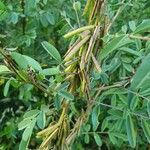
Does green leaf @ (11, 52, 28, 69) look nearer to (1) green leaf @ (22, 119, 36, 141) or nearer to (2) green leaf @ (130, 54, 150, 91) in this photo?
(1) green leaf @ (22, 119, 36, 141)

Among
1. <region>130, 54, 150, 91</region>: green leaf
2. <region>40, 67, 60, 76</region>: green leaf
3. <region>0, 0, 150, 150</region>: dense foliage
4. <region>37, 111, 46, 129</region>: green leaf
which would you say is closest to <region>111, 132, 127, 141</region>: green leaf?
<region>0, 0, 150, 150</region>: dense foliage

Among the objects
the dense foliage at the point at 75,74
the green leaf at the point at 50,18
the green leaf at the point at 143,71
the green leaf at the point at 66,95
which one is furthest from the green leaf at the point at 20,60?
the green leaf at the point at 50,18

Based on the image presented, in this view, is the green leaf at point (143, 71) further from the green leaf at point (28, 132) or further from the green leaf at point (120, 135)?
the green leaf at point (120, 135)

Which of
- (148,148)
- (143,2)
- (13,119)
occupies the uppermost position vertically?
(143,2)

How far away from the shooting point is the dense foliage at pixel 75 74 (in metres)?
0.85

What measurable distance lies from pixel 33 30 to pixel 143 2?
41 centimetres

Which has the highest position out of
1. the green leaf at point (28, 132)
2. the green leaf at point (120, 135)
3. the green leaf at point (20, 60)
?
the green leaf at point (20, 60)

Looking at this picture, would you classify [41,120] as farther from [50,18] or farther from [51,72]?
[50,18]

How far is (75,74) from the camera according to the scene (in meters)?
0.90

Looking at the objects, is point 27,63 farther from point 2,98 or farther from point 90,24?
point 2,98

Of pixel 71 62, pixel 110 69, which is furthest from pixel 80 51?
pixel 110 69

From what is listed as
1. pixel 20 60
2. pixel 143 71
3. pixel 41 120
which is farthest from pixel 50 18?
pixel 143 71

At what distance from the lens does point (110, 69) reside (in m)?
1.20

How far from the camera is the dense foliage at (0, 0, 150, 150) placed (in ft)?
2.79
